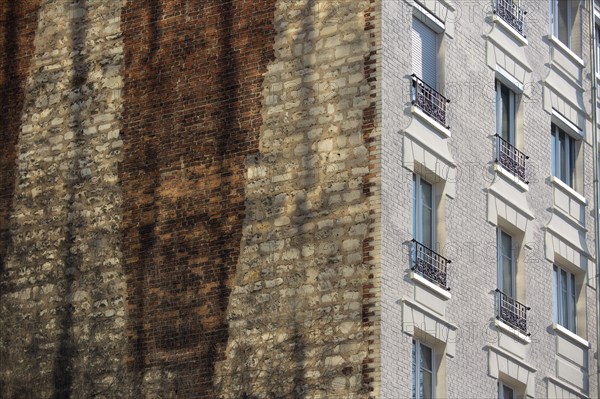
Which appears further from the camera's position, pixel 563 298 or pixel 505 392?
pixel 563 298

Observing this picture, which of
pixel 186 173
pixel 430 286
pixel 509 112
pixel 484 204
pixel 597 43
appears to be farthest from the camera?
pixel 597 43

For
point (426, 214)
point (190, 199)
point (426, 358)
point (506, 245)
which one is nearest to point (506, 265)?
point (506, 245)

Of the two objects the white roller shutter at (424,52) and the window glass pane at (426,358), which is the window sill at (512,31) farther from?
the window glass pane at (426,358)

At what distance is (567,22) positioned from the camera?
40031 millimetres

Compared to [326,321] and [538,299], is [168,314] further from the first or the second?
[538,299]

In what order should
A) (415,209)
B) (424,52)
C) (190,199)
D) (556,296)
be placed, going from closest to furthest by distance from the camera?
(415,209)
(190,199)
(424,52)
(556,296)

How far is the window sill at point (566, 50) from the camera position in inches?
1506

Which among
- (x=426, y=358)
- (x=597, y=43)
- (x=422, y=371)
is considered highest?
(x=597, y=43)

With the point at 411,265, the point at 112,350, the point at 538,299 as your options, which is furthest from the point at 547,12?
Result: the point at 112,350

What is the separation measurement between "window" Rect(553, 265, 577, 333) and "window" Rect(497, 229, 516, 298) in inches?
68.5

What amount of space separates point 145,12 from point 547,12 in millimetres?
8252

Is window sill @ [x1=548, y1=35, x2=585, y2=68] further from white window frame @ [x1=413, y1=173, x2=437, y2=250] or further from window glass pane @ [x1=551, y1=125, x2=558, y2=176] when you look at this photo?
white window frame @ [x1=413, y1=173, x2=437, y2=250]

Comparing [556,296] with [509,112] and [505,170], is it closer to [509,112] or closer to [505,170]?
[505,170]

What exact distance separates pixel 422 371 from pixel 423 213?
8.86 ft
